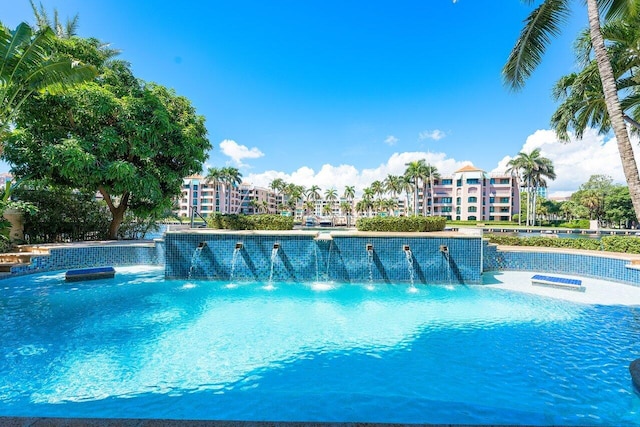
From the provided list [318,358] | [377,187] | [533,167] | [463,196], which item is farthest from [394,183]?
[318,358]

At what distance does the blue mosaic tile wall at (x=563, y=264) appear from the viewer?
36.5 ft

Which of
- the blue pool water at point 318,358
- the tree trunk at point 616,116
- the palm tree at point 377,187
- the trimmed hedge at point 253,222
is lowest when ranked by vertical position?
the blue pool water at point 318,358

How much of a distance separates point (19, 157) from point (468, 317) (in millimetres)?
19594

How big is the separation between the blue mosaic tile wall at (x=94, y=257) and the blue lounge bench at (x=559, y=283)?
16.9 m

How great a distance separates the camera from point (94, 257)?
530 inches

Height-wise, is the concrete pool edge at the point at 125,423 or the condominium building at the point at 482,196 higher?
the condominium building at the point at 482,196

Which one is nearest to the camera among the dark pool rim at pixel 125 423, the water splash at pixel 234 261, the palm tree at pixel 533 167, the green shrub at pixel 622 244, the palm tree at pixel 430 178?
the dark pool rim at pixel 125 423

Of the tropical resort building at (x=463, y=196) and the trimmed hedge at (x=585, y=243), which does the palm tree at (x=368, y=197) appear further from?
the trimmed hedge at (x=585, y=243)

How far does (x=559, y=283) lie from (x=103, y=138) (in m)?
20.1

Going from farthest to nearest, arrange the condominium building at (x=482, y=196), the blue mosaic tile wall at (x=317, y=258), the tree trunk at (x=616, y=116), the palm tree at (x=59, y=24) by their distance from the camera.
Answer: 1. the condominium building at (x=482, y=196)
2. the palm tree at (x=59, y=24)
3. the blue mosaic tile wall at (x=317, y=258)
4. the tree trunk at (x=616, y=116)

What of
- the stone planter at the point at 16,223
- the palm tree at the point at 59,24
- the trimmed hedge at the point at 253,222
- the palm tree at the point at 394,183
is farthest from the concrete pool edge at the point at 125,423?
the palm tree at the point at 394,183

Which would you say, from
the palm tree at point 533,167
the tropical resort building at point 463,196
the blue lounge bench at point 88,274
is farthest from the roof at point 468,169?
the blue lounge bench at point 88,274

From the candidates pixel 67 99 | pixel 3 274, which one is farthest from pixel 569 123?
pixel 3 274

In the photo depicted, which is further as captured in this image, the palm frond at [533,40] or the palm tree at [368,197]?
the palm tree at [368,197]
